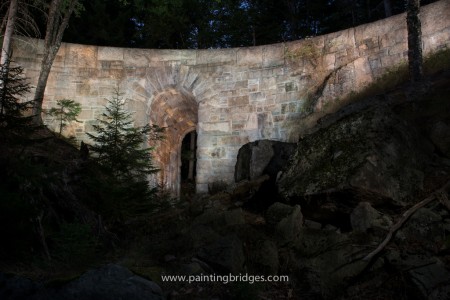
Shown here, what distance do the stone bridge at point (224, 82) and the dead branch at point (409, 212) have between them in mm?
5155

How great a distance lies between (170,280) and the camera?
4.32 meters

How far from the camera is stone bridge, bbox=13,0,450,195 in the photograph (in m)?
10.5

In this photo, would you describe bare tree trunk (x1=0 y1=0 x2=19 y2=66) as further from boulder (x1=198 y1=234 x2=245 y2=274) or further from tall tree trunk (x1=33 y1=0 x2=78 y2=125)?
boulder (x1=198 y1=234 x2=245 y2=274)

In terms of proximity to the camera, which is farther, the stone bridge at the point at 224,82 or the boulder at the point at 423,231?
the stone bridge at the point at 224,82

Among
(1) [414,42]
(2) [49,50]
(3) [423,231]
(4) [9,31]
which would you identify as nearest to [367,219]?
(3) [423,231]

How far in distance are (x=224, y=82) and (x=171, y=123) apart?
246 centimetres

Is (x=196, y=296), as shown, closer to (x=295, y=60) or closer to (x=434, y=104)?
(x=434, y=104)

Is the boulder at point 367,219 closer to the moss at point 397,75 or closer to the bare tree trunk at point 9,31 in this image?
the moss at point 397,75

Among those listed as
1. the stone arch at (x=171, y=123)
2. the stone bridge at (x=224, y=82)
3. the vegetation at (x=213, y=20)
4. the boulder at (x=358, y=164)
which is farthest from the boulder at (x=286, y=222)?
the vegetation at (x=213, y=20)

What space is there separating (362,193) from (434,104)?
291cm

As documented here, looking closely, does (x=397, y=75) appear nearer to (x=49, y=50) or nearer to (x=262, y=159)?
(x=262, y=159)

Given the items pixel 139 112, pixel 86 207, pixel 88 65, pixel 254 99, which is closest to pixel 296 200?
pixel 86 207

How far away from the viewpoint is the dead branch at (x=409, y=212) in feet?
14.7

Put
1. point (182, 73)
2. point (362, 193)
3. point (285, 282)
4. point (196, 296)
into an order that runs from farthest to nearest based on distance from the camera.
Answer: point (182, 73), point (362, 193), point (285, 282), point (196, 296)
